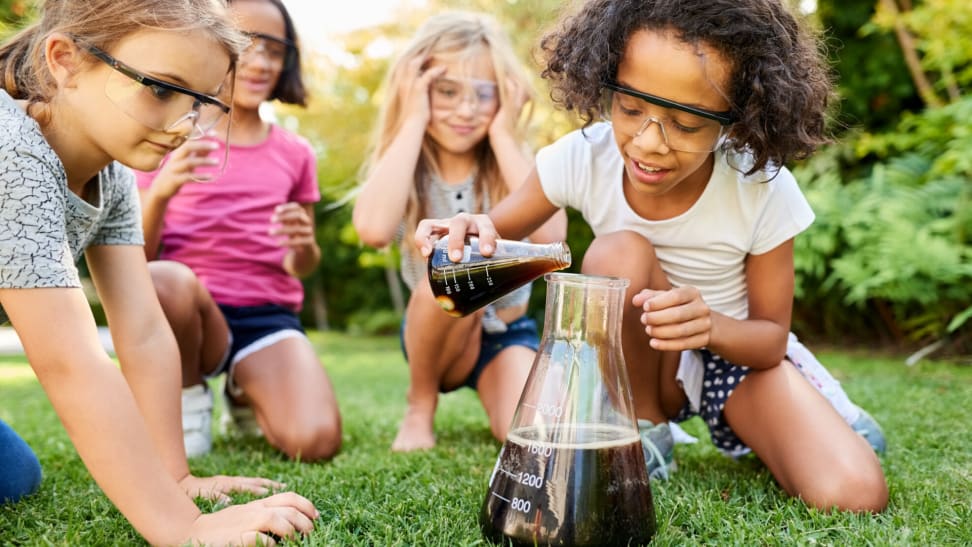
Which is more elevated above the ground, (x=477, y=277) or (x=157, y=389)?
(x=477, y=277)

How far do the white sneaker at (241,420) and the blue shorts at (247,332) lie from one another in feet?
0.34

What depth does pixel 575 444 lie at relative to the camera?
1.62 meters

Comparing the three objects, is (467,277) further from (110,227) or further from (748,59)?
(110,227)

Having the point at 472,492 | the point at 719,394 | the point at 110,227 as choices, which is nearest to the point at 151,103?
the point at 110,227

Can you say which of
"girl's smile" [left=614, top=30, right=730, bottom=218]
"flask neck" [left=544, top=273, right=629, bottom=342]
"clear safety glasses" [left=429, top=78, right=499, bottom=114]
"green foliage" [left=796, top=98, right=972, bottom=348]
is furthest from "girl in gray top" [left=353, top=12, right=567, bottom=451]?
"green foliage" [left=796, top=98, right=972, bottom=348]

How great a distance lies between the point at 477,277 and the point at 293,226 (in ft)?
5.83

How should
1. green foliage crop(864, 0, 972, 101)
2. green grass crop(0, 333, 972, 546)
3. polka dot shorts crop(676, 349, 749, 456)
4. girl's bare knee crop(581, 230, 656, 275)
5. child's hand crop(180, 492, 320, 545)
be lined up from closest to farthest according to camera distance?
child's hand crop(180, 492, 320, 545) → green grass crop(0, 333, 972, 546) → girl's bare knee crop(581, 230, 656, 275) → polka dot shorts crop(676, 349, 749, 456) → green foliage crop(864, 0, 972, 101)

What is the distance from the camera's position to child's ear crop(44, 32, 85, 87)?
6.47ft

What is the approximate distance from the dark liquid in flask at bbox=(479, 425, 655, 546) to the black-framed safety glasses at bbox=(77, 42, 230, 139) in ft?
3.84

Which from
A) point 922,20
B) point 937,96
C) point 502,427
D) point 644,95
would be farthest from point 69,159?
point 937,96

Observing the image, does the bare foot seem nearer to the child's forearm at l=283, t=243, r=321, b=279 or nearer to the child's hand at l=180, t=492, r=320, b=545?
the child's forearm at l=283, t=243, r=321, b=279

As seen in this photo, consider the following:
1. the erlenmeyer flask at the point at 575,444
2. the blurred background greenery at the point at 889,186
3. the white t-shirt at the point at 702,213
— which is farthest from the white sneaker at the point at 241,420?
the erlenmeyer flask at the point at 575,444

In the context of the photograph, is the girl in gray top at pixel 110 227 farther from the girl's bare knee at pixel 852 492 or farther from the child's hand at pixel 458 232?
the girl's bare knee at pixel 852 492

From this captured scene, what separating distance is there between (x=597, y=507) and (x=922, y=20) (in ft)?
21.6
